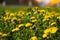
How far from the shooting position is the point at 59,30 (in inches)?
137

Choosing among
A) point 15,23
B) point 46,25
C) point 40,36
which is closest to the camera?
point 40,36

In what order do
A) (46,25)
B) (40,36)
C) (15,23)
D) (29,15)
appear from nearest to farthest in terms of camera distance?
(40,36) < (46,25) < (15,23) < (29,15)

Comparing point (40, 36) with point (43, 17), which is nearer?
point (40, 36)

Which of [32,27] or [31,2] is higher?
[32,27]

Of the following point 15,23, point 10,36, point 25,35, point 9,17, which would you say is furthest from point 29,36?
point 9,17

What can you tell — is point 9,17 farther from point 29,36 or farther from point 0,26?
point 29,36

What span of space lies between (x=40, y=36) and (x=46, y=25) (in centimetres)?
32

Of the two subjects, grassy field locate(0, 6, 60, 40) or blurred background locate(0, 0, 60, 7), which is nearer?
grassy field locate(0, 6, 60, 40)

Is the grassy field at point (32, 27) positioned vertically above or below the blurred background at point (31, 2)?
above

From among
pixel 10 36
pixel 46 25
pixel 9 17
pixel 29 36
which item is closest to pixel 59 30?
pixel 46 25

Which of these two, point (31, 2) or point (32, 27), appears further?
point (31, 2)

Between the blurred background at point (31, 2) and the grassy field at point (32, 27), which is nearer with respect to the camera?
the grassy field at point (32, 27)

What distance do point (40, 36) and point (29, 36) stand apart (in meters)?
0.18

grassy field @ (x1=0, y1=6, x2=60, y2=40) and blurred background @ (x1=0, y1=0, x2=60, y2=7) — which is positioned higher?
grassy field @ (x1=0, y1=6, x2=60, y2=40)
